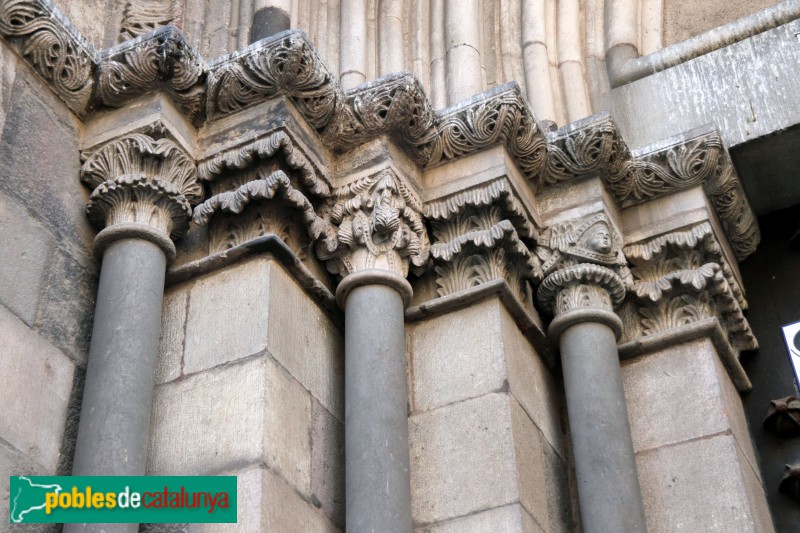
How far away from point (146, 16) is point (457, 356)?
1.88 m

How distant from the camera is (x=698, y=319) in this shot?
4.70 m

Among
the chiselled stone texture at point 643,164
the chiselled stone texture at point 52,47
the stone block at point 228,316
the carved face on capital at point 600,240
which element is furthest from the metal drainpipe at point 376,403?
the chiselled stone texture at point 52,47

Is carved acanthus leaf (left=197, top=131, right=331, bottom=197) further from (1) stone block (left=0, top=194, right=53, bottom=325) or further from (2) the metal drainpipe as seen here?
(1) stone block (left=0, top=194, right=53, bottom=325)

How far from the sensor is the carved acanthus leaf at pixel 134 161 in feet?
13.6

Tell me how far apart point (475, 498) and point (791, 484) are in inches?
52.0

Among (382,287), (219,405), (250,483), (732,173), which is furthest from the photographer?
(732,173)

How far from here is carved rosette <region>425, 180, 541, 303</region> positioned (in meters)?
4.43

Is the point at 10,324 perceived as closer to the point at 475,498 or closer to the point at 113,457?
the point at 113,457

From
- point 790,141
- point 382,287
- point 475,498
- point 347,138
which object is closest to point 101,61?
point 347,138

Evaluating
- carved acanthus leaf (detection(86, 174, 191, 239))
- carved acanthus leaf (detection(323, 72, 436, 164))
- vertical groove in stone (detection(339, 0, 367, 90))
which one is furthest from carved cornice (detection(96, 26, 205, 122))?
vertical groove in stone (detection(339, 0, 367, 90))

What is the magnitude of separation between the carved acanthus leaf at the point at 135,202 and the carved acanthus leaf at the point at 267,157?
0.18 meters

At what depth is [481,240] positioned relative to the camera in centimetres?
443
